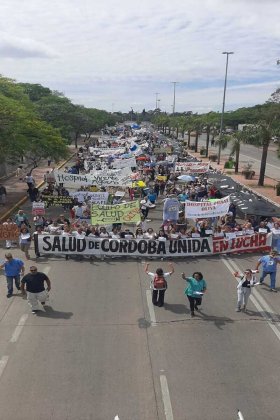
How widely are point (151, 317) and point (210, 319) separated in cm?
147

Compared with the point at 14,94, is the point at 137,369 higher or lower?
lower

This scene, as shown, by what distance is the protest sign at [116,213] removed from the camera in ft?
54.1

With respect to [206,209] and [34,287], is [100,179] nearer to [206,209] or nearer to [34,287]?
[206,209]

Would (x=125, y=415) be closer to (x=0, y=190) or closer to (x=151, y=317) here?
(x=151, y=317)

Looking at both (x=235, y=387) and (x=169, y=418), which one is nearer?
→ (x=169, y=418)

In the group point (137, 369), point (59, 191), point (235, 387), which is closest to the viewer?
point (235, 387)

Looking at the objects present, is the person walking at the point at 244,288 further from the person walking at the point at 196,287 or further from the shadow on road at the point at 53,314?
the shadow on road at the point at 53,314

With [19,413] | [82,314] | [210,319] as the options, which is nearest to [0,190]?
[82,314]

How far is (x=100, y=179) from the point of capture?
25.0m

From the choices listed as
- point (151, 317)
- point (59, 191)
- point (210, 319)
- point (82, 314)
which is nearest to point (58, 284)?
point (82, 314)

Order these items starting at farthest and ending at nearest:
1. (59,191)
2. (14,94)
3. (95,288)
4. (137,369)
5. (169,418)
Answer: (14,94) → (59,191) → (95,288) → (137,369) → (169,418)

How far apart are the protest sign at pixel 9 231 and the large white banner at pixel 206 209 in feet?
21.8

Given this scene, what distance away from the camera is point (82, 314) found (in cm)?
1100

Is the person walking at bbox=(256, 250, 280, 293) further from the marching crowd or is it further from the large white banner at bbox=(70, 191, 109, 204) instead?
the large white banner at bbox=(70, 191, 109, 204)
